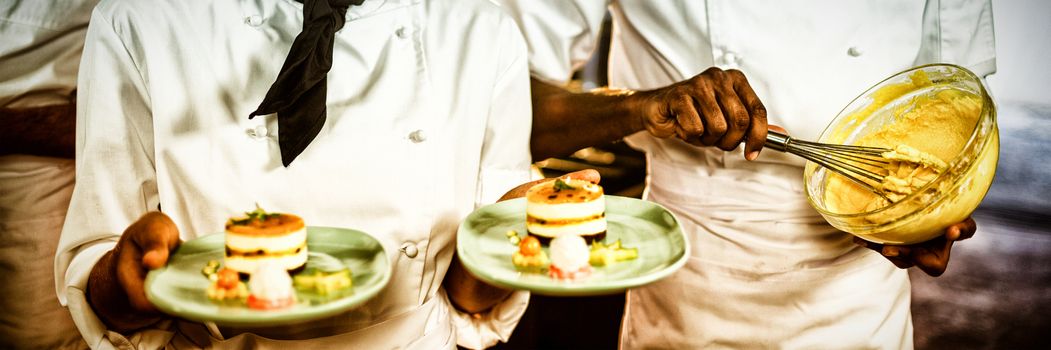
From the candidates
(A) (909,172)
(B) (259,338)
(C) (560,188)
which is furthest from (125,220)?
(A) (909,172)

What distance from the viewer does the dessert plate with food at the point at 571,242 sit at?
4.60 feet

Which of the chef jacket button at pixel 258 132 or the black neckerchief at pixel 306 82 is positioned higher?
the black neckerchief at pixel 306 82

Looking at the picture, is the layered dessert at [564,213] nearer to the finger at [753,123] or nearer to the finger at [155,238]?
the finger at [753,123]

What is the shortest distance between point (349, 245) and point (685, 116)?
87 centimetres

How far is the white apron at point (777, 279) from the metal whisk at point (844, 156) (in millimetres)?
442

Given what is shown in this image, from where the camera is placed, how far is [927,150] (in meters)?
1.83

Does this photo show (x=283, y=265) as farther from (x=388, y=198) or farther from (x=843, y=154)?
(x=843, y=154)

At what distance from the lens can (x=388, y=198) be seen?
184 centimetres

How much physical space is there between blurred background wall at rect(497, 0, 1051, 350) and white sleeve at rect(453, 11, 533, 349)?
1.42 m

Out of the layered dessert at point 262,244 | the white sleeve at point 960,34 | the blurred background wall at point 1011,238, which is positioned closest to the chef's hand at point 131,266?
the layered dessert at point 262,244

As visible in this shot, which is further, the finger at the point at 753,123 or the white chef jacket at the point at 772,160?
the white chef jacket at the point at 772,160

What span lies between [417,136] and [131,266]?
2.19ft

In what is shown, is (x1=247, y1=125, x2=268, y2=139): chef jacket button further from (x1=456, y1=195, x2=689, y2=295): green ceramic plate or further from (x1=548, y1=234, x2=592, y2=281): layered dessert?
(x1=548, y1=234, x2=592, y2=281): layered dessert

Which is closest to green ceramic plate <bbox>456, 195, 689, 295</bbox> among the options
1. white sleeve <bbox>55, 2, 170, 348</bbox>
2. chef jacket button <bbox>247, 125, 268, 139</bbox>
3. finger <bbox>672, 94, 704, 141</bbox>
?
finger <bbox>672, 94, 704, 141</bbox>
